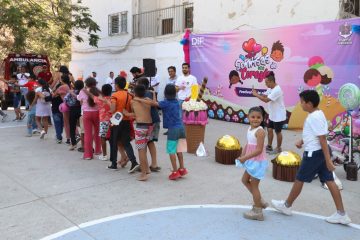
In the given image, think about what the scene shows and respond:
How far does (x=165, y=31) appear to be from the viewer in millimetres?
18000

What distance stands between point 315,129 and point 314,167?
1.40 ft

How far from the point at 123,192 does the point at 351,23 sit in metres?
6.68

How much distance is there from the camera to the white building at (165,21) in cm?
1147

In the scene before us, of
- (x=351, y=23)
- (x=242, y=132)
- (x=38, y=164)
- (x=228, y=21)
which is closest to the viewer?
(x=38, y=164)

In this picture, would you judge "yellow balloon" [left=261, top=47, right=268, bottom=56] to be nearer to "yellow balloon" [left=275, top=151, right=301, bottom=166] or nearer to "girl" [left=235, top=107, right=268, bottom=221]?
"yellow balloon" [left=275, top=151, right=301, bottom=166]

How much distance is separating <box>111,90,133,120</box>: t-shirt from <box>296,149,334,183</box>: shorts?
2924mm

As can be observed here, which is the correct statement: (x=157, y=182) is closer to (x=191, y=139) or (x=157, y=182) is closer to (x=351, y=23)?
(x=191, y=139)

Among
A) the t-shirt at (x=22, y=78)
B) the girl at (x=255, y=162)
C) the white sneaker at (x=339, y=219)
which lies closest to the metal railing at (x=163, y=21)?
the t-shirt at (x=22, y=78)

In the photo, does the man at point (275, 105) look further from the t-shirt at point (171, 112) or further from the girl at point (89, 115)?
the girl at point (89, 115)

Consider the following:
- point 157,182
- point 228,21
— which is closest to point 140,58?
point 228,21

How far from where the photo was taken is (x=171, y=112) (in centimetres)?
573

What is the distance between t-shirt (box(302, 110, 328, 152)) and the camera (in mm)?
4164

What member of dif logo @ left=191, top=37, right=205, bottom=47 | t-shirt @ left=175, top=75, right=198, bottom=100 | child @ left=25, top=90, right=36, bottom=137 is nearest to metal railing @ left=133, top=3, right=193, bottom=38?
dif logo @ left=191, top=37, right=205, bottom=47

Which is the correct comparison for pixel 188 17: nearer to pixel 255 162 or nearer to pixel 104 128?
pixel 104 128
